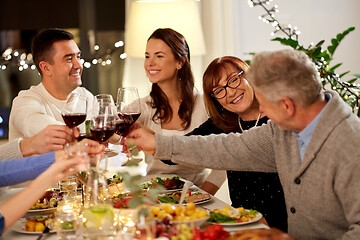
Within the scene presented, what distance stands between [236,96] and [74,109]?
94 cm

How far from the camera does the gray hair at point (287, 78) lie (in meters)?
1.69

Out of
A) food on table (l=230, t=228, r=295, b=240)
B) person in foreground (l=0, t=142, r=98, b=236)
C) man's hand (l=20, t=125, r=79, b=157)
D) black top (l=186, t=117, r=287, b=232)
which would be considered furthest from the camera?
black top (l=186, t=117, r=287, b=232)

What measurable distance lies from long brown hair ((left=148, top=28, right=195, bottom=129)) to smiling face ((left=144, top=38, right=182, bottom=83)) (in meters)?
0.03

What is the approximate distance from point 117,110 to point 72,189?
1.35 feet

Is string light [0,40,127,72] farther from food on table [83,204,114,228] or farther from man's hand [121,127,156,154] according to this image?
food on table [83,204,114,228]

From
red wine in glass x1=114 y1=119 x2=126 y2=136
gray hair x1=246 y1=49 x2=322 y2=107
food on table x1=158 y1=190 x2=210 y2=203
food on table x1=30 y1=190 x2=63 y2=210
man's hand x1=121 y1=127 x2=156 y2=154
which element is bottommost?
food on table x1=30 y1=190 x2=63 y2=210

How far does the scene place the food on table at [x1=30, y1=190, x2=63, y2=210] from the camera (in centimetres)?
211

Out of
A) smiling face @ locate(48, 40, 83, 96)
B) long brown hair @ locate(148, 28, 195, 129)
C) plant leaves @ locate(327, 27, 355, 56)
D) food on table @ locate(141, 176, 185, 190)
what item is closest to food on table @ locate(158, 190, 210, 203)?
food on table @ locate(141, 176, 185, 190)

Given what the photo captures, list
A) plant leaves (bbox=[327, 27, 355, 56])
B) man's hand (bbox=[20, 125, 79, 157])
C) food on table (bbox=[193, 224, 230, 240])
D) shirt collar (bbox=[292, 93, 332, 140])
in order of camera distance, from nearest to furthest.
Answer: food on table (bbox=[193, 224, 230, 240]) < shirt collar (bbox=[292, 93, 332, 140]) < man's hand (bbox=[20, 125, 79, 157]) < plant leaves (bbox=[327, 27, 355, 56])

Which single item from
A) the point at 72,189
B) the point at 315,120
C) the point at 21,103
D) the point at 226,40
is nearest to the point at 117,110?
the point at 72,189

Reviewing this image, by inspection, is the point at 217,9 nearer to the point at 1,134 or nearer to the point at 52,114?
Result: the point at 52,114

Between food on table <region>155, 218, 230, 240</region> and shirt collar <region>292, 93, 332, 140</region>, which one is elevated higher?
shirt collar <region>292, 93, 332, 140</region>

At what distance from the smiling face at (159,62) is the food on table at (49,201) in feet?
4.41

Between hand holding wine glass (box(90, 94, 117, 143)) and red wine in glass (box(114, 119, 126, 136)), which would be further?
red wine in glass (box(114, 119, 126, 136))
